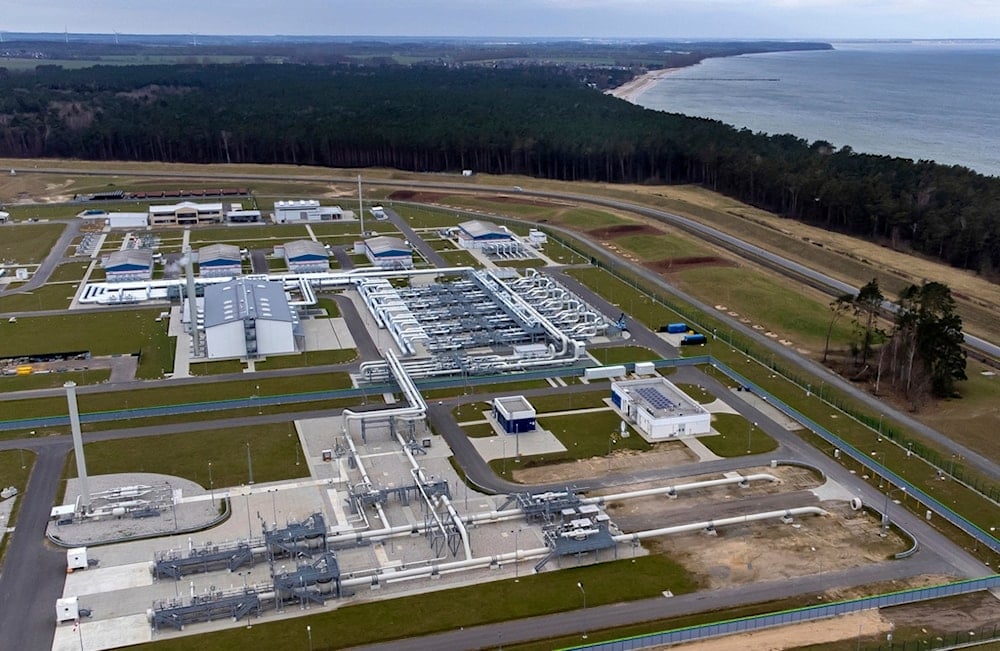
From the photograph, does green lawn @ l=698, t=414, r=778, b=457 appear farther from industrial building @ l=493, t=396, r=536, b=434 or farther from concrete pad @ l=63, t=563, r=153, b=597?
concrete pad @ l=63, t=563, r=153, b=597

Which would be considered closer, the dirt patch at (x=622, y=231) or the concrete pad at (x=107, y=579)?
the concrete pad at (x=107, y=579)

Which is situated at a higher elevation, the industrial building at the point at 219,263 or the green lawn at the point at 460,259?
the industrial building at the point at 219,263

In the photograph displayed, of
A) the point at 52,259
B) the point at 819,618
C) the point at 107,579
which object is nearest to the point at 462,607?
the point at 819,618

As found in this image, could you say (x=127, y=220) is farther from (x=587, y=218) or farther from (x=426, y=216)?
(x=587, y=218)

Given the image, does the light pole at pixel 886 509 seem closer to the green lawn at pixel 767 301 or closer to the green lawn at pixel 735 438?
the green lawn at pixel 735 438

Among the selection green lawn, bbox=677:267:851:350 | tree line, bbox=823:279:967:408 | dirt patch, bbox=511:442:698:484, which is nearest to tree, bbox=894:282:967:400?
tree line, bbox=823:279:967:408

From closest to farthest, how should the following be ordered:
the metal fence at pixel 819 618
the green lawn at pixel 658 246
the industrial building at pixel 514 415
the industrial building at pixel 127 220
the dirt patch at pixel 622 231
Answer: the metal fence at pixel 819 618, the industrial building at pixel 514 415, the green lawn at pixel 658 246, the dirt patch at pixel 622 231, the industrial building at pixel 127 220

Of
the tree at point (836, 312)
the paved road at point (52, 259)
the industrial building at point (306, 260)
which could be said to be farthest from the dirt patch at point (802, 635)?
the paved road at point (52, 259)
